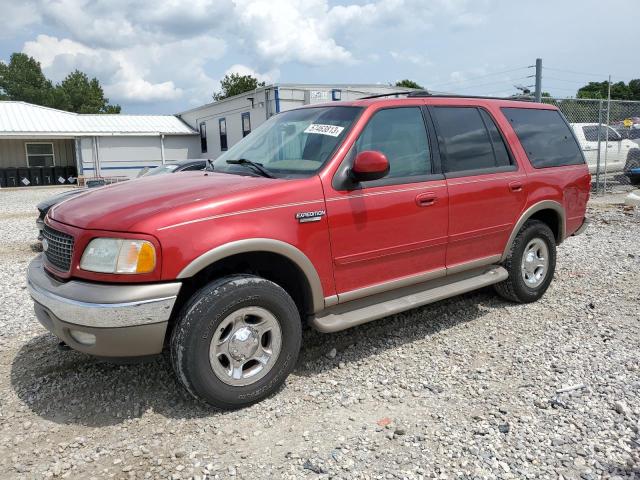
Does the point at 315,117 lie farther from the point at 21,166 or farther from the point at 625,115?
the point at 21,166

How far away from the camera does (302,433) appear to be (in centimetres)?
309

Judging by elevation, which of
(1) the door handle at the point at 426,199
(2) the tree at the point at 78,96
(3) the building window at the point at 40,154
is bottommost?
(1) the door handle at the point at 426,199

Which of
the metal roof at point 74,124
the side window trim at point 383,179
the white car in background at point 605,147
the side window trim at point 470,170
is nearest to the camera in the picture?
the side window trim at point 383,179

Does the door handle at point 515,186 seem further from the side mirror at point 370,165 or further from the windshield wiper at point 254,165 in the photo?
the windshield wiper at point 254,165

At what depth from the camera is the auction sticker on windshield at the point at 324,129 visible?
3.89 meters

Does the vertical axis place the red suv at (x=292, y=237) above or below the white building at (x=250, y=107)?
below

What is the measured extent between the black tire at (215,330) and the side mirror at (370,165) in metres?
0.98

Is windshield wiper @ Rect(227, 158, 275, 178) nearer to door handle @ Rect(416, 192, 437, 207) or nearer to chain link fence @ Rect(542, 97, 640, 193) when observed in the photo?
door handle @ Rect(416, 192, 437, 207)

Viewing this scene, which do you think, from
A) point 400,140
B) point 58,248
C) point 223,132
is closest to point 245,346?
point 58,248

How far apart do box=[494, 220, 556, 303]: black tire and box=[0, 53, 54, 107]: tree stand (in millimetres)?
74596

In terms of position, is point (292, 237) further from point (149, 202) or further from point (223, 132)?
point (223, 132)

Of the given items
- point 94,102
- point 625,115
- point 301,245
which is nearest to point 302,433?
point 301,245

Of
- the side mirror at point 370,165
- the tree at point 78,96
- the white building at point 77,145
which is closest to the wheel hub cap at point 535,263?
the side mirror at point 370,165

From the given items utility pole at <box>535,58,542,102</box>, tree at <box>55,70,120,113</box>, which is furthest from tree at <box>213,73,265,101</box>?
utility pole at <box>535,58,542,102</box>
